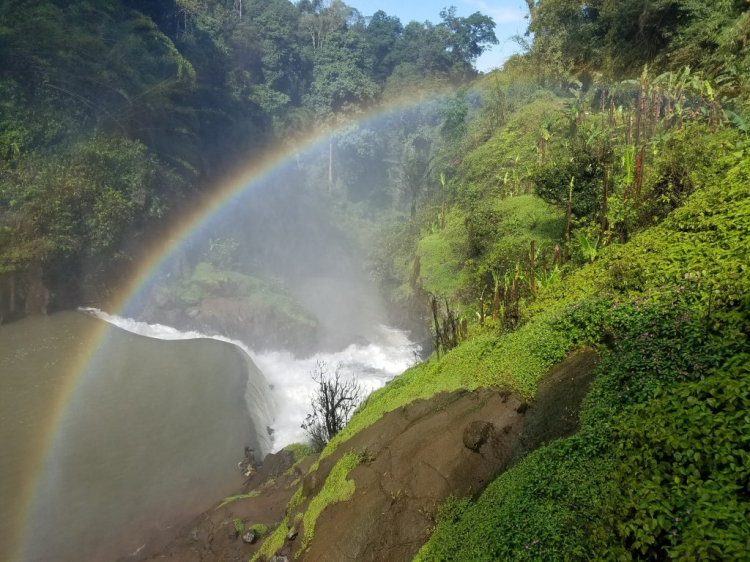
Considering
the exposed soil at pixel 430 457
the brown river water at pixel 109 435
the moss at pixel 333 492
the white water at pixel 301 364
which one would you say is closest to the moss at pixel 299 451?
the brown river water at pixel 109 435

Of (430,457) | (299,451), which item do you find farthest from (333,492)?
(299,451)

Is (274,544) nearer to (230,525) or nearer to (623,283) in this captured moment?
(230,525)

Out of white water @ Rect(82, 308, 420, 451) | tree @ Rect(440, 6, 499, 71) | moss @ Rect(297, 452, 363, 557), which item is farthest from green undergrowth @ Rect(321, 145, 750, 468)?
tree @ Rect(440, 6, 499, 71)

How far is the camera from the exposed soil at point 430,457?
5.33 meters

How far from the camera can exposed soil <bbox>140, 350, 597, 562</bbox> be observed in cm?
533

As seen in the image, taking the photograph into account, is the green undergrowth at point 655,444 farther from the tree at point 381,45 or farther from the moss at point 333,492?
the tree at point 381,45

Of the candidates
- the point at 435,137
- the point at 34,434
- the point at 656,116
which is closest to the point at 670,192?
the point at 656,116

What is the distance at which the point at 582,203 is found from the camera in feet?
33.3

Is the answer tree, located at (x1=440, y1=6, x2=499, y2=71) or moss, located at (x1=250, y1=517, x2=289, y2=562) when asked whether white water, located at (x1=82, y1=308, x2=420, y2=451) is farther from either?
tree, located at (x1=440, y1=6, x2=499, y2=71)

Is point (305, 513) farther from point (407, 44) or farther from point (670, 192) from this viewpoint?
point (407, 44)

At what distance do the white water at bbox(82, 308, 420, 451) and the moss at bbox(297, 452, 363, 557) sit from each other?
10.3 meters

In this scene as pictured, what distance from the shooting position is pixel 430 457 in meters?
6.01

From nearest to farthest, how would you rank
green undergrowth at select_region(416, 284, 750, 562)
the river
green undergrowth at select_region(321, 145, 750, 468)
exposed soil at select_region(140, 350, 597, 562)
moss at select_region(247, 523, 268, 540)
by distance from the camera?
green undergrowth at select_region(416, 284, 750, 562), exposed soil at select_region(140, 350, 597, 562), green undergrowth at select_region(321, 145, 750, 468), moss at select_region(247, 523, 268, 540), the river

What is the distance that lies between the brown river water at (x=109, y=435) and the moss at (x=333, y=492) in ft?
20.2
